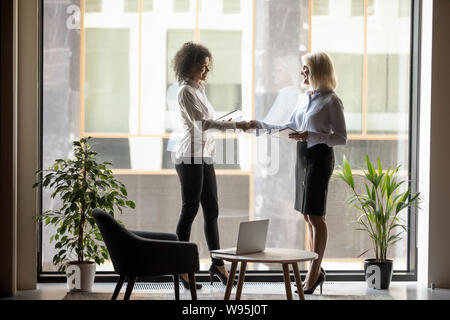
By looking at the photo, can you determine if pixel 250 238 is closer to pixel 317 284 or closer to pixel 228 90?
pixel 317 284

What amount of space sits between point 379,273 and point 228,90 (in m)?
1.93

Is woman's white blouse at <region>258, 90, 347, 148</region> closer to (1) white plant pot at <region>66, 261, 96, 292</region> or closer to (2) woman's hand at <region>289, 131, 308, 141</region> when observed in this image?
(2) woman's hand at <region>289, 131, 308, 141</region>

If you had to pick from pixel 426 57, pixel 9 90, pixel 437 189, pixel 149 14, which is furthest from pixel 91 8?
pixel 437 189

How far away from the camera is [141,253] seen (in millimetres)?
4344

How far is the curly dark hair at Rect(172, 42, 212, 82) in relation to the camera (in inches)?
217

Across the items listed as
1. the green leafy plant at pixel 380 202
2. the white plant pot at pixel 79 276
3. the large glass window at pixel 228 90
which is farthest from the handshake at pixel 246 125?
the white plant pot at pixel 79 276

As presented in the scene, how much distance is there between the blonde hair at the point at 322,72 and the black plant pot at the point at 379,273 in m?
1.46

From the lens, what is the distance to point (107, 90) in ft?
19.4

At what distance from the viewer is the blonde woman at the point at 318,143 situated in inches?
212

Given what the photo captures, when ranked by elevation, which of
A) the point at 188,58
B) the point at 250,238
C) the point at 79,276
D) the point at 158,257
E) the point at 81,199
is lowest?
the point at 79,276

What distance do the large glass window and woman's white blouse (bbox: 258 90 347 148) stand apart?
495mm

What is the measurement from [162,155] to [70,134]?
0.78m

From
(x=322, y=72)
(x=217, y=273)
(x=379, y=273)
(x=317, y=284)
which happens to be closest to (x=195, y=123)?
(x=322, y=72)

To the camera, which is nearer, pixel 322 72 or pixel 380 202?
pixel 322 72
